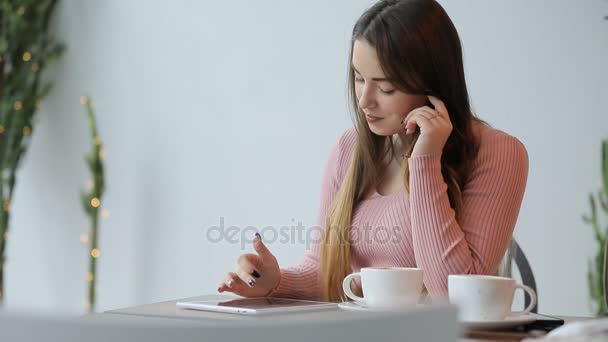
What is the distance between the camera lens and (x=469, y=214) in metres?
1.43

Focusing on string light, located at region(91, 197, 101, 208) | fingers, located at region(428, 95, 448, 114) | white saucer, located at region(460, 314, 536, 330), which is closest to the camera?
white saucer, located at region(460, 314, 536, 330)

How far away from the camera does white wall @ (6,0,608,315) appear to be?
2.37 m

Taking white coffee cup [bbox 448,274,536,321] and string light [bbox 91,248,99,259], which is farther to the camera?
string light [bbox 91,248,99,259]

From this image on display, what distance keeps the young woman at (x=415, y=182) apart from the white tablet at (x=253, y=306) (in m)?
0.13

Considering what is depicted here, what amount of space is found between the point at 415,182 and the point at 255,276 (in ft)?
1.10

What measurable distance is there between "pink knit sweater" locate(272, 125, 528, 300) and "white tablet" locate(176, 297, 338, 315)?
21cm

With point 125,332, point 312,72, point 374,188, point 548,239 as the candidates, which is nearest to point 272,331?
point 125,332

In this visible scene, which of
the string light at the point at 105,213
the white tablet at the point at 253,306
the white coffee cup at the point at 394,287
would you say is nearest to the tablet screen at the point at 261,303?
the white tablet at the point at 253,306

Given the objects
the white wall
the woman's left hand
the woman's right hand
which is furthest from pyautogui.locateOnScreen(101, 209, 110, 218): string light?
the woman's left hand

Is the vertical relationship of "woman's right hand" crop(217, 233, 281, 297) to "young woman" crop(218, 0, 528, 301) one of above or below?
below

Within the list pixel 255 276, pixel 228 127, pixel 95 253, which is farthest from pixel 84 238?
pixel 255 276

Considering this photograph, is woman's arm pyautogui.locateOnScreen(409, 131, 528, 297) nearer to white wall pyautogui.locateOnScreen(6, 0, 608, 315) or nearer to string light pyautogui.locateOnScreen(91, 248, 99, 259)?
white wall pyautogui.locateOnScreen(6, 0, 608, 315)

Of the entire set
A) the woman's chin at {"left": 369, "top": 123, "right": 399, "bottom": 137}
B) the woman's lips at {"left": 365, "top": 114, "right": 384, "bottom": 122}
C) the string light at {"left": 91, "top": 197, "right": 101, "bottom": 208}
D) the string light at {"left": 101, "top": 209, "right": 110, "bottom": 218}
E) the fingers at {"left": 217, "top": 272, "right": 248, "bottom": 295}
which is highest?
the woman's lips at {"left": 365, "top": 114, "right": 384, "bottom": 122}

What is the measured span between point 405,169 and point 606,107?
107 cm
